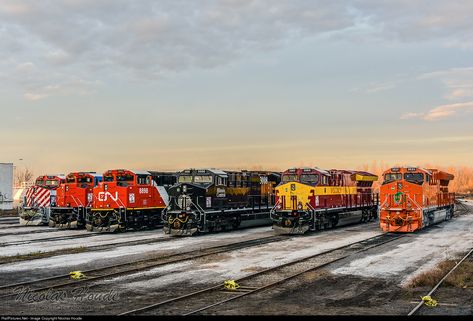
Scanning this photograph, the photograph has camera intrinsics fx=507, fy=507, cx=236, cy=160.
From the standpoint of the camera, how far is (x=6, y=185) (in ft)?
157

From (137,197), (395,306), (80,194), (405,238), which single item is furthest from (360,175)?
(395,306)

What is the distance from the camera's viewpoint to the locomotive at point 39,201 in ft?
108

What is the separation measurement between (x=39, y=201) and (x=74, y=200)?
344 cm

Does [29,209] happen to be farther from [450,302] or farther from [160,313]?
[450,302]

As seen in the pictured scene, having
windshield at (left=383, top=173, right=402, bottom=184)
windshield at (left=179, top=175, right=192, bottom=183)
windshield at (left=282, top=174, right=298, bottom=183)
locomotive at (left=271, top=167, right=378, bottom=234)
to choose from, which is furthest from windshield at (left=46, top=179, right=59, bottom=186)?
windshield at (left=383, top=173, right=402, bottom=184)

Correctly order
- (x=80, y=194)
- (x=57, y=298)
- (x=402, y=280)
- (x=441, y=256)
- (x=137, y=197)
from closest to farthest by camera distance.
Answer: (x=57, y=298) → (x=402, y=280) → (x=441, y=256) → (x=137, y=197) → (x=80, y=194)

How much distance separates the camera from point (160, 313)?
10.2 m

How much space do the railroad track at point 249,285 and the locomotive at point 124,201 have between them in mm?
12837

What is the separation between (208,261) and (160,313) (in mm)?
7087

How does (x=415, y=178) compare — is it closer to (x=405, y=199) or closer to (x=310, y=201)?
(x=405, y=199)

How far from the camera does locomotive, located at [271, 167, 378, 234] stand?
2647 cm

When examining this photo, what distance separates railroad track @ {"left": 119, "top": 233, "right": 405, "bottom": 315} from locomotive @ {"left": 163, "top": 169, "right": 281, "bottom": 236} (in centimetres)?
833

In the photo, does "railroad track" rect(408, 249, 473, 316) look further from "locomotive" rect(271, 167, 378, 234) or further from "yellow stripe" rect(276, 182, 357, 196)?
"yellow stripe" rect(276, 182, 357, 196)
